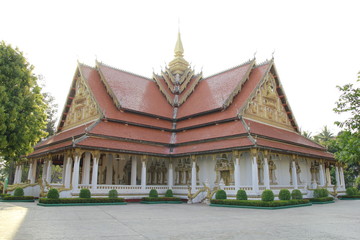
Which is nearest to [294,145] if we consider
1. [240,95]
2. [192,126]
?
[240,95]

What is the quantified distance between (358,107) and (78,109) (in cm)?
2368

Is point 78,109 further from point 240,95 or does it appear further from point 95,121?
point 240,95

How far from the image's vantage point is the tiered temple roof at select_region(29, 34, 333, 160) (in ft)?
73.6

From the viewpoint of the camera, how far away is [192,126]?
26.3m

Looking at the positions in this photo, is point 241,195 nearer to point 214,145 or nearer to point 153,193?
point 214,145

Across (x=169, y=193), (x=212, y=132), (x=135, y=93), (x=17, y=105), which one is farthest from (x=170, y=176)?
(x=17, y=105)

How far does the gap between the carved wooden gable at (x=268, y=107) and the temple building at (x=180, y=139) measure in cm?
9

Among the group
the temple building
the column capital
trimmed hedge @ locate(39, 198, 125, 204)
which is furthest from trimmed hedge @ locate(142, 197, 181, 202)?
the column capital

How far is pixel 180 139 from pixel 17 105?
13.1m

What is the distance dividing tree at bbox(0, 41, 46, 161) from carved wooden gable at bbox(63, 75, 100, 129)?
662cm

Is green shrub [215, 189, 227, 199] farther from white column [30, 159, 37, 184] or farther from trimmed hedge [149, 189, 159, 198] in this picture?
white column [30, 159, 37, 184]

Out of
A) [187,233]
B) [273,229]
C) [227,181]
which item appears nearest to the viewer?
[187,233]

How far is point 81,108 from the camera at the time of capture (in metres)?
28.0

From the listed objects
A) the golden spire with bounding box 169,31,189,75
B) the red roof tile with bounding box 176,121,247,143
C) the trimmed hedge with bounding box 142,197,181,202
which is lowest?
the trimmed hedge with bounding box 142,197,181,202
